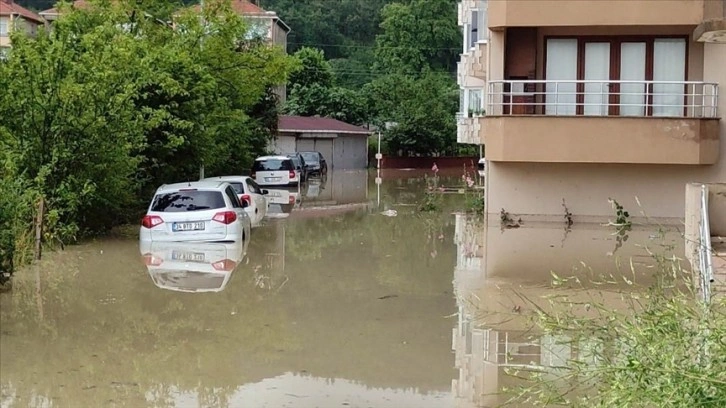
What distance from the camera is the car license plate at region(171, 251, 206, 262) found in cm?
2027

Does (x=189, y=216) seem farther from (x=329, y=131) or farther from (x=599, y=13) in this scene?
(x=329, y=131)

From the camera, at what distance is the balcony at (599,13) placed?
26281 mm

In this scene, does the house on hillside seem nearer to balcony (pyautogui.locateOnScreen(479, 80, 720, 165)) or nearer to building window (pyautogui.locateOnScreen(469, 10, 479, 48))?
building window (pyautogui.locateOnScreen(469, 10, 479, 48))

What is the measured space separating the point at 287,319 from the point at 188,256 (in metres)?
6.91

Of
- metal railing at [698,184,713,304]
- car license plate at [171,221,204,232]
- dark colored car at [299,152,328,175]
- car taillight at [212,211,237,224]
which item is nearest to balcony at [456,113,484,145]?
car taillight at [212,211,237,224]

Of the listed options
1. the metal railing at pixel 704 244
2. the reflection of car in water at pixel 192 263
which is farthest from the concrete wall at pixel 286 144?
the metal railing at pixel 704 244

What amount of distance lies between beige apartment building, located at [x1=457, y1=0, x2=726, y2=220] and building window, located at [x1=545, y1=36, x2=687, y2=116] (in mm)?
26

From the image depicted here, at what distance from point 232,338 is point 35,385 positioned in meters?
3.06

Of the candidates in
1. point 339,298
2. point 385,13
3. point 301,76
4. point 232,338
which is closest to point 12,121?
point 339,298

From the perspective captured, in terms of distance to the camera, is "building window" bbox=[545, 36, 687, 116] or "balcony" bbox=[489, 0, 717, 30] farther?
"building window" bbox=[545, 36, 687, 116]

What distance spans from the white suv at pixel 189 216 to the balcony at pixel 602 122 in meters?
8.08

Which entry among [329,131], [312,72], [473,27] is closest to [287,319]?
[473,27]

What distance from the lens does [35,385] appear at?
1016 centimetres

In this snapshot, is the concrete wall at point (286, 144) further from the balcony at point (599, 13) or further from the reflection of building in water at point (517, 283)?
the balcony at point (599, 13)
